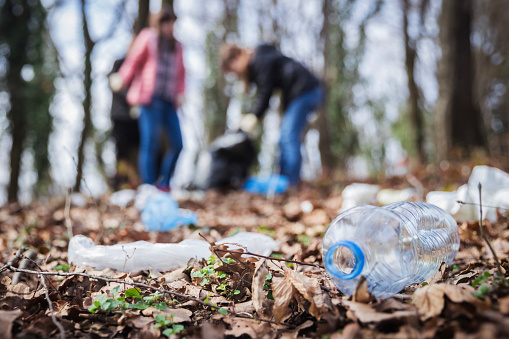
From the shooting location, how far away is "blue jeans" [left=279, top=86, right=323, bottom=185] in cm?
494

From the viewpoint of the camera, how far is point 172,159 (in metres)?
4.87

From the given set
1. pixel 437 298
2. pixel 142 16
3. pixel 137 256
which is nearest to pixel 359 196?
pixel 137 256

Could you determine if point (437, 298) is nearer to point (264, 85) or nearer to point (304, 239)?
point (304, 239)

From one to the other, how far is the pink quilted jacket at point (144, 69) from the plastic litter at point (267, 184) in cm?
164

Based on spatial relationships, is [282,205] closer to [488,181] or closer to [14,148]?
[488,181]

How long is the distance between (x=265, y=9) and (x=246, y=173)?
31.1 ft

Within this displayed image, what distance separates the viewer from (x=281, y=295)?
136 cm

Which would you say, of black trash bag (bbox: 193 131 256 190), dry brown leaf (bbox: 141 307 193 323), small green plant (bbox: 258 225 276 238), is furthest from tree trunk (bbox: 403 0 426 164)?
dry brown leaf (bbox: 141 307 193 323)

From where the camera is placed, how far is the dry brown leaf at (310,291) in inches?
49.9

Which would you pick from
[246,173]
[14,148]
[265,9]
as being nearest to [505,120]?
[265,9]

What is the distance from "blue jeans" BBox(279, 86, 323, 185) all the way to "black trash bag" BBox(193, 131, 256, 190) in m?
0.87

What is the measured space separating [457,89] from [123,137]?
562 cm

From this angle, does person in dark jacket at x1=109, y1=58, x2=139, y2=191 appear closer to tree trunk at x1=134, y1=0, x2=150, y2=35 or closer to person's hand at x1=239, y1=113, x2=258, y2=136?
tree trunk at x1=134, y1=0, x2=150, y2=35

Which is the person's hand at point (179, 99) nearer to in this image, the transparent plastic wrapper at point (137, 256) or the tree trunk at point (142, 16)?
the tree trunk at point (142, 16)
